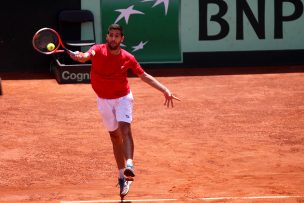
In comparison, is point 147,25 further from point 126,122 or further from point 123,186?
point 126,122

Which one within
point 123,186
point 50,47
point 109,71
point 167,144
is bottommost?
point 167,144

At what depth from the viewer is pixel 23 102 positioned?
44.7ft

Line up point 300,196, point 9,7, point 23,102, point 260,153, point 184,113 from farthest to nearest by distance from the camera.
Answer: point 9,7 < point 23,102 < point 184,113 < point 260,153 < point 300,196

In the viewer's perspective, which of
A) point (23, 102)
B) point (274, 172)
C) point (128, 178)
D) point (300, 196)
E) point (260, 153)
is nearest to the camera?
point (128, 178)

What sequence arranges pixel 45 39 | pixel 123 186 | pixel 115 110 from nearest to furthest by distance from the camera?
1. pixel 115 110
2. pixel 123 186
3. pixel 45 39

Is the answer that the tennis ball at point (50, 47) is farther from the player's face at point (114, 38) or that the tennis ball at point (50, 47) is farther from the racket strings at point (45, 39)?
the player's face at point (114, 38)

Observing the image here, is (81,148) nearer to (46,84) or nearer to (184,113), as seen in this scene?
(184,113)

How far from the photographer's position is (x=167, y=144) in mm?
10391

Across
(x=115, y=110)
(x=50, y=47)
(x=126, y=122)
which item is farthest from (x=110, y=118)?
(x=50, y=47)

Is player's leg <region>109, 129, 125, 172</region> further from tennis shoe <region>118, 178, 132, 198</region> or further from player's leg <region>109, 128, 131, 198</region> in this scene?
tennis shoe <region>118, 178, 132, 198</region>

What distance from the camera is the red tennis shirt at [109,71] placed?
7305 mm

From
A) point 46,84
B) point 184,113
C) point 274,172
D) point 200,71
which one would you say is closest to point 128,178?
point 274,172

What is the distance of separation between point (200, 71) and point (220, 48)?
94 centimetres

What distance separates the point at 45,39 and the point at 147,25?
9.75 metres
